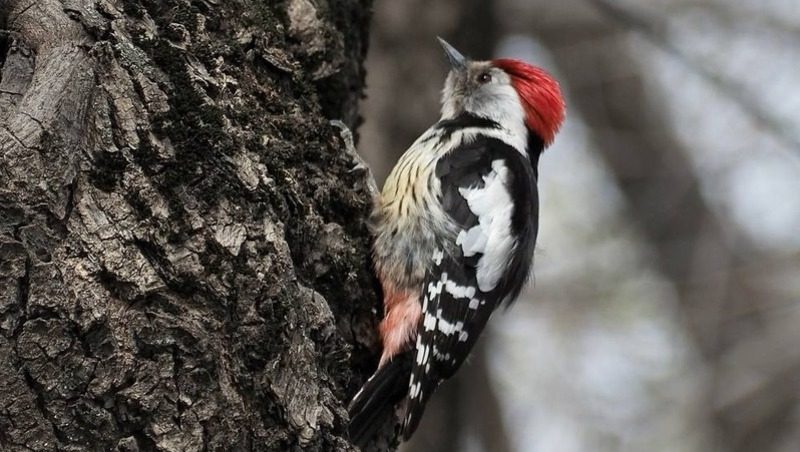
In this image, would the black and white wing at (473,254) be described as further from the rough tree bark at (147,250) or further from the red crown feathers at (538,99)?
the rough tree bark at (147,250)

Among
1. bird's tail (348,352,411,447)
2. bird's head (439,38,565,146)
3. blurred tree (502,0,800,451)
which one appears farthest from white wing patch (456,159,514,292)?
blurred tree (502,0,800,451)

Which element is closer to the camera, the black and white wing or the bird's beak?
the black and white wing

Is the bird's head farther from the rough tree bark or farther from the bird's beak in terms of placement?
the rough tree bark

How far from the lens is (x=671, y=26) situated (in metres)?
5.97

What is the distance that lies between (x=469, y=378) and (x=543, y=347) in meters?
2.63

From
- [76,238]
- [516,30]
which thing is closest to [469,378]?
[516,30]

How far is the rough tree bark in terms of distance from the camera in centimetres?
204

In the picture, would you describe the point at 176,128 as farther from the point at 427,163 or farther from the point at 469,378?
the point at 469,378

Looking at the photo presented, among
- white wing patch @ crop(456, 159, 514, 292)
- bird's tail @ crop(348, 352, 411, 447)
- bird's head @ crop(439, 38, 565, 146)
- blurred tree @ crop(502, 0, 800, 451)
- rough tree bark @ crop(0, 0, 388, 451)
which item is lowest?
blurred tree @ crop(502, 0, 800, 451)

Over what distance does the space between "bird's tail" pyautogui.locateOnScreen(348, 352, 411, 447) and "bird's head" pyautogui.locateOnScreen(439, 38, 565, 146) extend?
152 cm

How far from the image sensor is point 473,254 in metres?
3.48

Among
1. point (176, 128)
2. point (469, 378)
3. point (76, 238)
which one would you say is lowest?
point (469, 378)

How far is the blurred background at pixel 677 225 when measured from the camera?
5.96m

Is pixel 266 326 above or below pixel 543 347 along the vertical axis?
above
